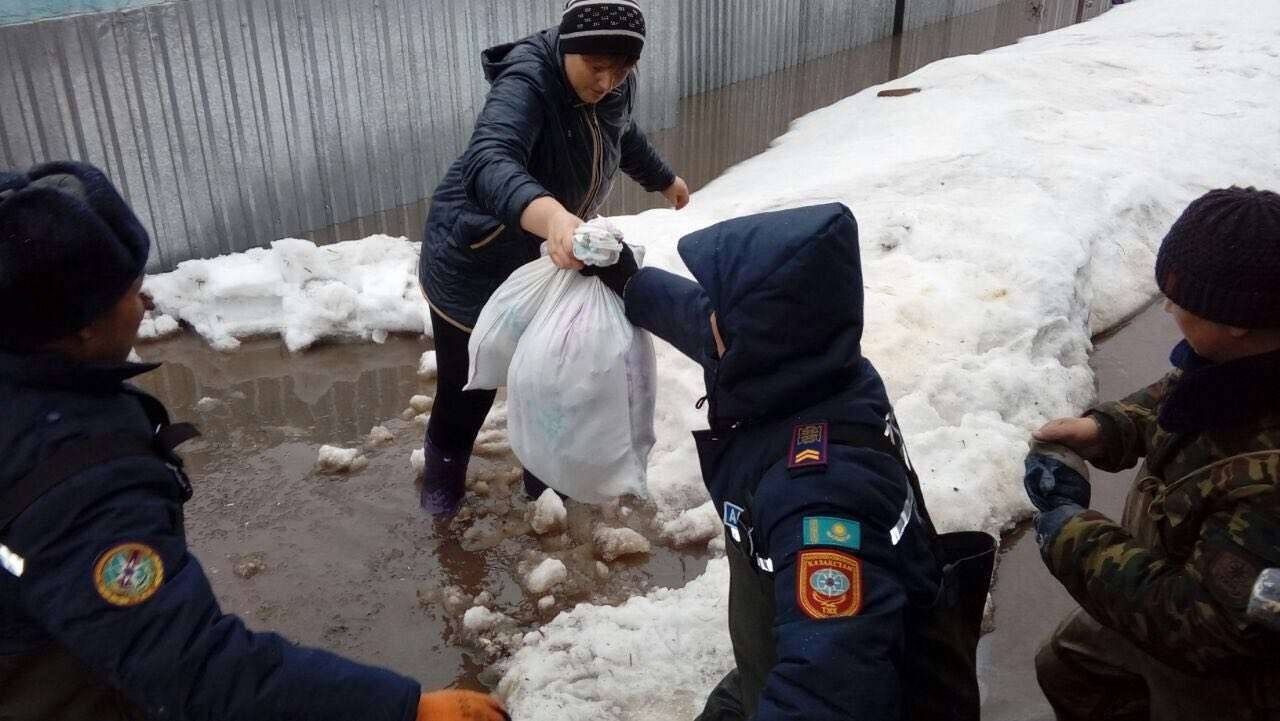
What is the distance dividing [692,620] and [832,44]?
398 inches

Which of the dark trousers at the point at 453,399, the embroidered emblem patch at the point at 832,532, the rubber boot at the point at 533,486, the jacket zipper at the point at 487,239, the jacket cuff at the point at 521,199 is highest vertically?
the jacket cuff at the point at 521,199

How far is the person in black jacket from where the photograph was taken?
2670 mm

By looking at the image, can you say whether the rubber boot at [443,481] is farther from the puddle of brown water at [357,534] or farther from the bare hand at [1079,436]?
the bare hand at [1079,436]

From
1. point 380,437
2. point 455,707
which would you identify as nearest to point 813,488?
point 455,707

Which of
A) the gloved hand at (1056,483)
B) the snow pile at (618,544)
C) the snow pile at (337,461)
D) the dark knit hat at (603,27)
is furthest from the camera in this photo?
the snow pile at (337,461)

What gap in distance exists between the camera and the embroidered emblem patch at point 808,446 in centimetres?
169

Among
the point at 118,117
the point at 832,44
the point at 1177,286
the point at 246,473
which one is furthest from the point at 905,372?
the point at 832,44

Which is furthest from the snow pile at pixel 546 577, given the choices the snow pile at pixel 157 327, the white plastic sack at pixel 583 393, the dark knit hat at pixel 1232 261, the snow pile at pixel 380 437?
the snow pile at pixel 157 327

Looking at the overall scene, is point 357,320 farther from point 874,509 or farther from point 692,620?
point 874,509

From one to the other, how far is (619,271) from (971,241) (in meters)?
3.56

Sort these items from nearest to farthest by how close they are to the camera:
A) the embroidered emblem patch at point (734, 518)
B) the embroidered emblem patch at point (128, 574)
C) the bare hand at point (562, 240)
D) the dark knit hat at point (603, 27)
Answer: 1. the embroidered emblem patch at point (128, 574)
2. the embroidered emblem patch at point (734, 518)
3. the bare hand at point (562, 240)
4. the dark knit hat at point (603, 27)

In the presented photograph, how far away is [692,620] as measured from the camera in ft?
10.1

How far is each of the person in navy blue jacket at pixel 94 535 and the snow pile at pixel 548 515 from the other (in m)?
2.01

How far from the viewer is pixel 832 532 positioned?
1625 millimetres
